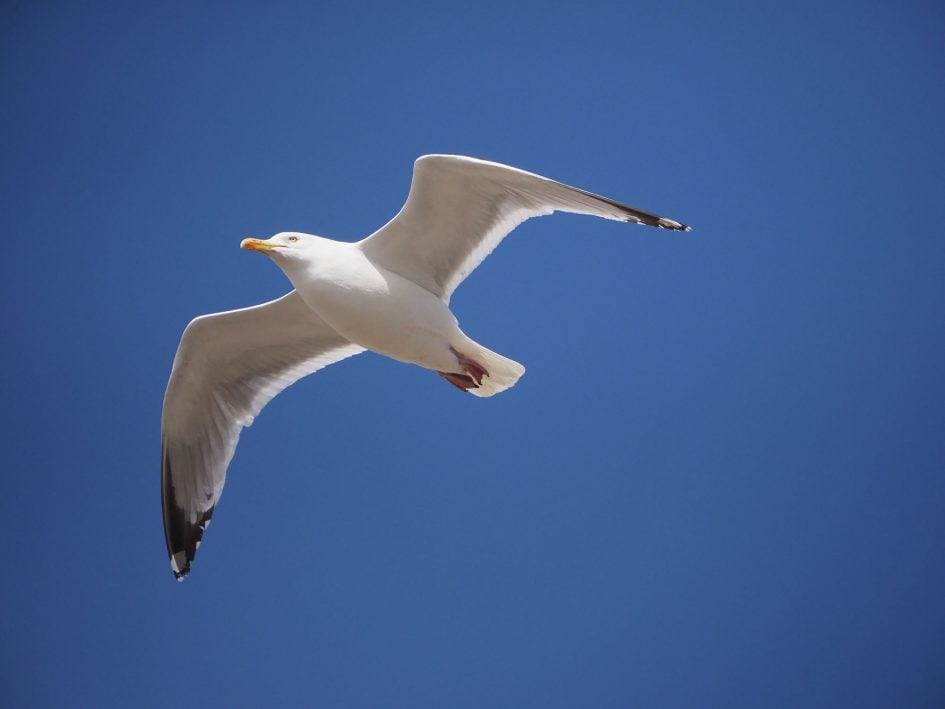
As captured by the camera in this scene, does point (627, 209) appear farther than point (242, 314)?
No

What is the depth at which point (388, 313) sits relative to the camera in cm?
389

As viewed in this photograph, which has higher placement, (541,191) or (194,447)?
(541,191)

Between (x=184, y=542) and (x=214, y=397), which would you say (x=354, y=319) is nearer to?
(x=214, y=397)

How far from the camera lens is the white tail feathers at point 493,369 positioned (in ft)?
13.1

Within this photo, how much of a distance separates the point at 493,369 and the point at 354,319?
0.55 metres

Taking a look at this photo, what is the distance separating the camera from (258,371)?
4.53m

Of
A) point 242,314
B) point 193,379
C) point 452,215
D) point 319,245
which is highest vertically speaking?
point 452,215

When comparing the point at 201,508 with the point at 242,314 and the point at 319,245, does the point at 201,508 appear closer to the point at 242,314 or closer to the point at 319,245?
the point at 242,314

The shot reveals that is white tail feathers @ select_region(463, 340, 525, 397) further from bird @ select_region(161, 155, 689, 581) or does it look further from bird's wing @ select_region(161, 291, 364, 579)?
bird's wing @ select_region(161, 291, 364, 579)

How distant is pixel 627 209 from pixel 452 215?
65 cm

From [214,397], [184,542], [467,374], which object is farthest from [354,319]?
[184,542]

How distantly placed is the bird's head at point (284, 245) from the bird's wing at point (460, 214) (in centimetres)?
23

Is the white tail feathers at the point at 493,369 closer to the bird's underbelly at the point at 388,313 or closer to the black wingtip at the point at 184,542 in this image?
the bird's underbelly at the point at 388,313

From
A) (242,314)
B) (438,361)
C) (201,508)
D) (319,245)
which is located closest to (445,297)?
(438,361)
